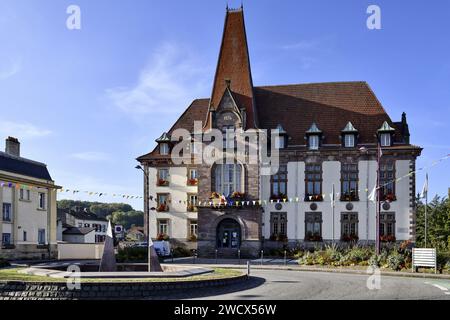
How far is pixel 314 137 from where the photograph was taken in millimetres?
44375

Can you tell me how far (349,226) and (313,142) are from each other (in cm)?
777

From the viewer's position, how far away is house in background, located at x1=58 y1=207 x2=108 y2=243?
74375 millimetres

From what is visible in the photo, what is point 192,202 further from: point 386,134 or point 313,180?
point 386,134

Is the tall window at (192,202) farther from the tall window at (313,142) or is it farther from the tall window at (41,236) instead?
the tall window at (41,236)

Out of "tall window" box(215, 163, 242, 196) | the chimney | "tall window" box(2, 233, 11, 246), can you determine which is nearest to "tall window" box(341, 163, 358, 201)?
"tall window" box(215, 163, 242, 196)

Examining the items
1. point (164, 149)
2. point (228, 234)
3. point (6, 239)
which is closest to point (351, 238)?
point (228, 234)

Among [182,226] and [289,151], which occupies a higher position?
[289,151]

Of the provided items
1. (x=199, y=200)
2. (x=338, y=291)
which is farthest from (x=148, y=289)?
→ (x=199, y=200)

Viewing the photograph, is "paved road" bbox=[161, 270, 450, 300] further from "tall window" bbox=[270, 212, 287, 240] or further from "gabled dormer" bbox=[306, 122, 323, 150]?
"gabled dormer" bbox=[306, 122, 323, 150]

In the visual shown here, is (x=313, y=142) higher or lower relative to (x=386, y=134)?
lower

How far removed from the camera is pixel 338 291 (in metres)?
18.3

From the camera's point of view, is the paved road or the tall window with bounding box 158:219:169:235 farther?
the tall window with bounding box 158:219:169:235
